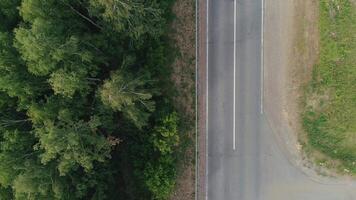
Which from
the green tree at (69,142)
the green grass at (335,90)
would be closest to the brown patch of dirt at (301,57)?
the green grass at (335,90)

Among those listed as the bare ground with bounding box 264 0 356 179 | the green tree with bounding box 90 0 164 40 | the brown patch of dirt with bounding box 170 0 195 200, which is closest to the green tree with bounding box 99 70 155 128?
the green tree with bounding box 90 0 164 40

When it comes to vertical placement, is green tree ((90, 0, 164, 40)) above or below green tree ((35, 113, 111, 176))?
above

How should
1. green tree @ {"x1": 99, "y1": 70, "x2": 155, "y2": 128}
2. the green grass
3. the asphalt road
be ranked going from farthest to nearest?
the asphalt road → the green grass → green tree @ {"x1": 99, "y1": 70, "x2": 155, "y2": 128}

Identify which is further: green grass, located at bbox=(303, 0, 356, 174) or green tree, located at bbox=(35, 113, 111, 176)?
green grass, located at bbox=(303, 0, 356, 174)

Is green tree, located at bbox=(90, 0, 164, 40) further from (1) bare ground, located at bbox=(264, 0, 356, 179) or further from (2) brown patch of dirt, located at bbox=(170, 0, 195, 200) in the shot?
(1) bare ground, located at bbox=(264, 0, 356, 179)

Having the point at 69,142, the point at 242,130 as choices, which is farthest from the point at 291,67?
the point at 69,142

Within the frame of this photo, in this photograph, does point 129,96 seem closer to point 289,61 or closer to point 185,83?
point 185,83

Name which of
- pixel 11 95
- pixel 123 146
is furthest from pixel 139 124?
pixel 11 95
